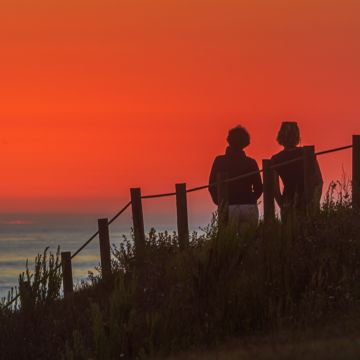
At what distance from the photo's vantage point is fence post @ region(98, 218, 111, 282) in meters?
22.1

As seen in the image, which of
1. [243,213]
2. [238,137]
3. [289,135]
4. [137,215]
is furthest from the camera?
[137,215]

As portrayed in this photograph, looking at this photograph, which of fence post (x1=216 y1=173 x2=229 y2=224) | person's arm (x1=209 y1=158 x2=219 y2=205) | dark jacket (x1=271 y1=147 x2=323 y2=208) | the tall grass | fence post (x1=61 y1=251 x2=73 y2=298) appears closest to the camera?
the tall grass

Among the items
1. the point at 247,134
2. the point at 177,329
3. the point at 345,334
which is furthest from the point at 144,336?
the point at 247,134

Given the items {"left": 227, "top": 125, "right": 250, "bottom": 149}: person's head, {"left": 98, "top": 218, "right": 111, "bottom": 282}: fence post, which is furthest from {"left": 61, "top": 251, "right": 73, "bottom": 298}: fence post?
{"left": 227, "top": 125, "right": 250, "bottom": 149}: person's head

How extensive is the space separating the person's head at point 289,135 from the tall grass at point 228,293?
104cm

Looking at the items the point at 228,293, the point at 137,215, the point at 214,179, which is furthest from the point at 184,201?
the point at 228,293

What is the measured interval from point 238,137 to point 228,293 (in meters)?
3.44

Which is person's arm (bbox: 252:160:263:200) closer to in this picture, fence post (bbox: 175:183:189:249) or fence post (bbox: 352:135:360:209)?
fence post (bbox: 352:135:360:209)

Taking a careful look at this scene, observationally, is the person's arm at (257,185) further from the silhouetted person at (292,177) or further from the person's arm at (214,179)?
the person's arm at (214,179)

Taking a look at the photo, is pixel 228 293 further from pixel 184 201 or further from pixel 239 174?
pixel 184 201

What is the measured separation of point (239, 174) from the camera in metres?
19.7

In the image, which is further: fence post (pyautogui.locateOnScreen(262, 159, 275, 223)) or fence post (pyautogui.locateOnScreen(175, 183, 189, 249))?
fence post (pyautogui.locateOnScreen(175, 183, 189, 249))

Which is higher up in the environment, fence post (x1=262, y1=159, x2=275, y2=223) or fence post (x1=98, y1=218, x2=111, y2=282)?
fence post (x1=262, y1=159, x2=275, y2=223)

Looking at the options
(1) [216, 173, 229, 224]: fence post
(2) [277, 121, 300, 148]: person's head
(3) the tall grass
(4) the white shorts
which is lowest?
(3) the tall grass
